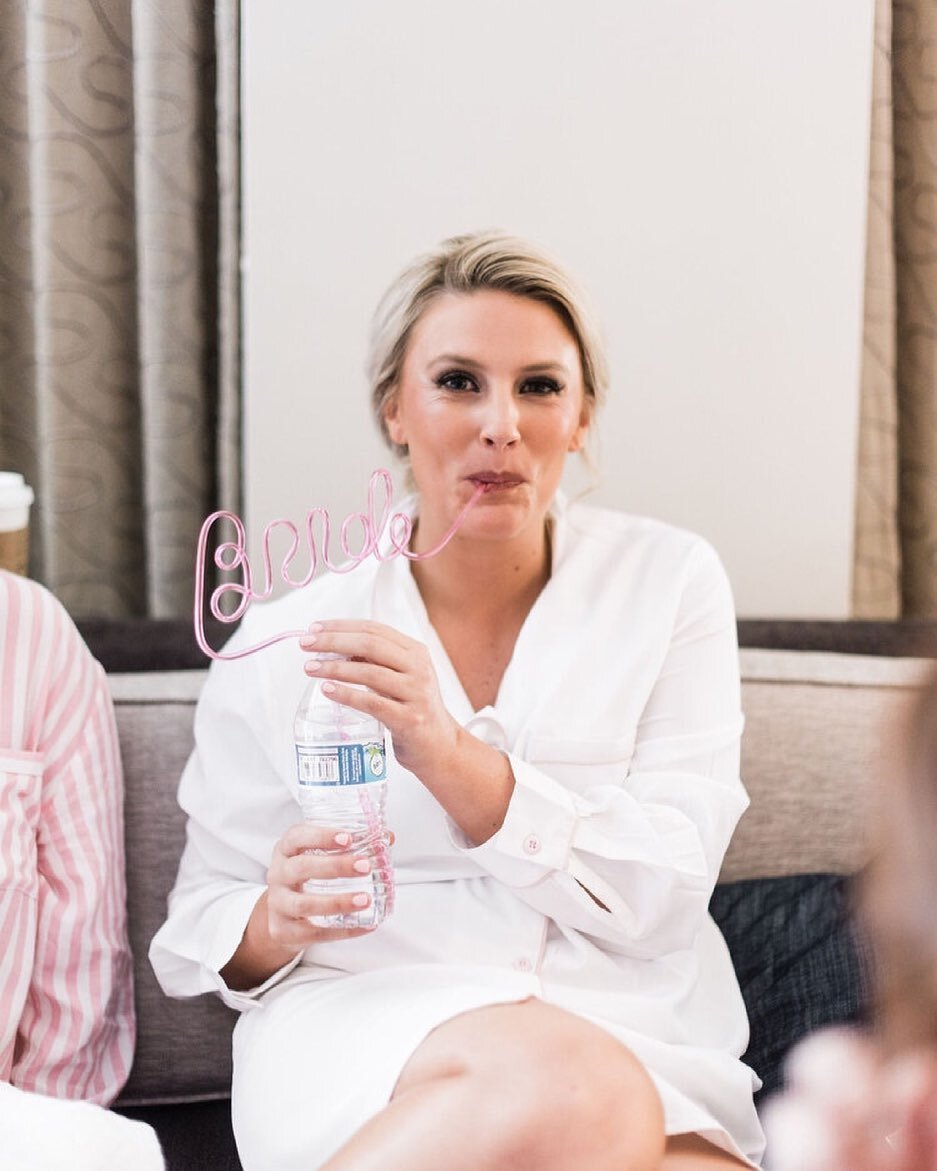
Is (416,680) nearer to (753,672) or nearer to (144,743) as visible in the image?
(144,743)

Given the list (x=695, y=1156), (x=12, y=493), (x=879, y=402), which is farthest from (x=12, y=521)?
(x=879, y=402)

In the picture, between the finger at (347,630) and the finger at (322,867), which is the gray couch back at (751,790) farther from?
the finger at (347,630)

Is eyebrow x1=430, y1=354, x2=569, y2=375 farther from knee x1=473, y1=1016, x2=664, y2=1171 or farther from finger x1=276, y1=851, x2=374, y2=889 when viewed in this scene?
knee x1=473, y1=1016, x2=664, y2=1171

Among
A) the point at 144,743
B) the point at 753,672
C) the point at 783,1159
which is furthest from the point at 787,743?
the point at 783,1159

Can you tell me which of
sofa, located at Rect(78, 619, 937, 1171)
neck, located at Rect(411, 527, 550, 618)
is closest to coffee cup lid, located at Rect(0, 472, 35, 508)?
sofa, located at Rect(78, 619, 937, 1171)

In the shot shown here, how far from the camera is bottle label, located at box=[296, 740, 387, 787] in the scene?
1166 millimetres

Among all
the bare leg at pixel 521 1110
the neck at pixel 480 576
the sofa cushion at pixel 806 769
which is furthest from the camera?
the sofa cushion at pixel 806 769

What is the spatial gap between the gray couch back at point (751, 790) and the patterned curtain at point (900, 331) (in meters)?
0.43

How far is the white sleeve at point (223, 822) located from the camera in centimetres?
144

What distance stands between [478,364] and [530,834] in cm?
53

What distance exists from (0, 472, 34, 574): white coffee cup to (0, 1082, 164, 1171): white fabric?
0.79 m

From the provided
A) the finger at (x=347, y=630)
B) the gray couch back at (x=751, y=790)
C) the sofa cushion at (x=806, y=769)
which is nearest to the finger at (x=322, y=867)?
the finger at (x=347, y=630)

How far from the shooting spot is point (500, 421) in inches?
56.8

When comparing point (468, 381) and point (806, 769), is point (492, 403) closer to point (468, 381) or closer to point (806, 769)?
point (468, 381)
